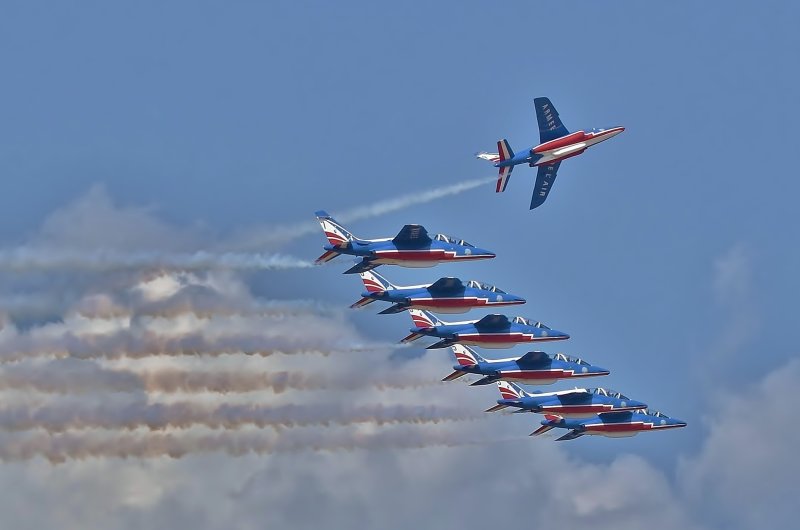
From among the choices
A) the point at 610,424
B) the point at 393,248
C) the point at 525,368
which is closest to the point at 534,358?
the point at 525,368

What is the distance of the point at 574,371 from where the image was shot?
158000 millimetres

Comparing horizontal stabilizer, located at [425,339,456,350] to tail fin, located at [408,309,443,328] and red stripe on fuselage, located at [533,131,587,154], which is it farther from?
red stripe on fuselage, located at [533,131,587,154]

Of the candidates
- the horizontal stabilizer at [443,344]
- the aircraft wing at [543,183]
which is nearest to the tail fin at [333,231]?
the horizontal stabilizer at [443,344]

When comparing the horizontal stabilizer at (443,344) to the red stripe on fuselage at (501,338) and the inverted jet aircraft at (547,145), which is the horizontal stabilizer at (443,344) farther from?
the inverted jet aircraft at (547,145)

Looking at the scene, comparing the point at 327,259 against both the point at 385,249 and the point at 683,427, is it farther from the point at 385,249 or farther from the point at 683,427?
the point at 683,427

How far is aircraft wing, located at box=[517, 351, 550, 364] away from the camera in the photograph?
156 metres

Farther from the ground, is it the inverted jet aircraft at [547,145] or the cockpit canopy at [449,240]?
the inverted jet aircraft at [547,145]

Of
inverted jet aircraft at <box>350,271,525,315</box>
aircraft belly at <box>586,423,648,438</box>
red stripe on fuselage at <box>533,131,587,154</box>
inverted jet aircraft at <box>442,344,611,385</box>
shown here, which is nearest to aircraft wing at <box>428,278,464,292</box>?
inverted jet aircraft at <box>350,271,525,315</box>

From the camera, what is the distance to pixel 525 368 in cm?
15550

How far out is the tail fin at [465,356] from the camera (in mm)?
156500

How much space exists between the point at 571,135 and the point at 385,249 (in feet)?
73.2

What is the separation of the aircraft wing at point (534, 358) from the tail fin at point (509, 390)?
312 inches

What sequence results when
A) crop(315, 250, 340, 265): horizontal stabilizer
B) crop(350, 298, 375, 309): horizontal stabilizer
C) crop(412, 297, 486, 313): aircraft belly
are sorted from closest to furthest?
crop(315, 250, 340, 265): horizontal stabilizer < crop(350, 298, 375, 309): horizontal stabilizer < crop(412, 297, 486, 313): aircraft belly

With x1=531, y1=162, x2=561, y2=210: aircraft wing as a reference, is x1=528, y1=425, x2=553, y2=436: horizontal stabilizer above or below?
below
